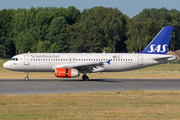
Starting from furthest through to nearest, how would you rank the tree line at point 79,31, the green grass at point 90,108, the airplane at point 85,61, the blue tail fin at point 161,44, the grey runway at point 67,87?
the tree line at point 79,31, the blue tail fin at point 161,44, the airplane at point 85,61, the grey runway at point 67,87, the green grass at point 90,108

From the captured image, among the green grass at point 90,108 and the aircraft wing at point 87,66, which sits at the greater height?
the aircraft wing at point 87,66

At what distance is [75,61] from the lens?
38562 millimetres

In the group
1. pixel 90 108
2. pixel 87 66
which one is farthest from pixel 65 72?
pixel 90 108

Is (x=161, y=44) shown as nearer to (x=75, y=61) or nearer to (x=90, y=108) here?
Answer: (x=75, y=61)

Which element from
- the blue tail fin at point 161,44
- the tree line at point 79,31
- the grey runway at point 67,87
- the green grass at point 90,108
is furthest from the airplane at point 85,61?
the tree line at point 79,31

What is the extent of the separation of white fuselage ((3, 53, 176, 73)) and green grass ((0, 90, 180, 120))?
56.4 feet

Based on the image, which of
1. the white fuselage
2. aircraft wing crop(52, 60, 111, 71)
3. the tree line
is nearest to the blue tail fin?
the white fuselage

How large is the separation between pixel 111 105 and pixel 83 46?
98307mm

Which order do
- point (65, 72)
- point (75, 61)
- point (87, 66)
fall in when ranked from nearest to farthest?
1. point (65, 72)
2. point (87, 66)
3. point (75, 61)

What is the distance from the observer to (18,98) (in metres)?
20.4

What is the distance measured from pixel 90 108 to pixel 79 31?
345ft

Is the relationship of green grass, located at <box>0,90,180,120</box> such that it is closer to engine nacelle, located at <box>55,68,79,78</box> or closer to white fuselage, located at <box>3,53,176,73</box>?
engine nacelle, located at <box>55,68,79,78</box>

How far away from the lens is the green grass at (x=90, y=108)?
46.5ft

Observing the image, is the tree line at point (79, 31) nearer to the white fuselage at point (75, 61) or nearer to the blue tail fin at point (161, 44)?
the blue tail fin at point (161, 44)
